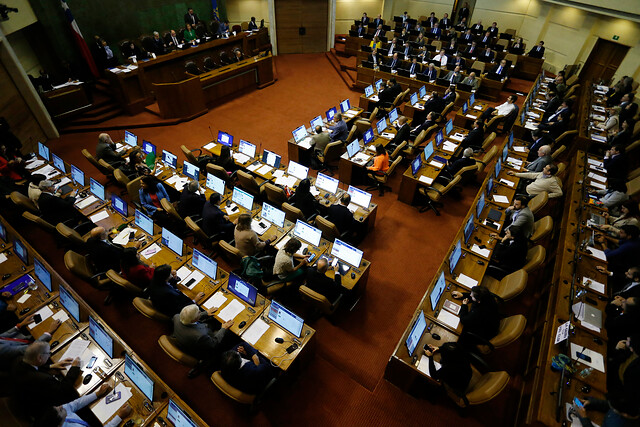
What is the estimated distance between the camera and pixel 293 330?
4508mm

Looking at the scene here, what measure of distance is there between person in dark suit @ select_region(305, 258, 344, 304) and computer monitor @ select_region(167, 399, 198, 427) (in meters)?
2.26

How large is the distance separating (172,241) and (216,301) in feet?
4.84

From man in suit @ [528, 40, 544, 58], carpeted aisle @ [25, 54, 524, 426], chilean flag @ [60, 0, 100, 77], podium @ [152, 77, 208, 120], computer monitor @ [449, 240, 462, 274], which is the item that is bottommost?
carpeted aisle @ [25, 54, 524, 426]

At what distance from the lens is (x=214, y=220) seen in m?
5.94

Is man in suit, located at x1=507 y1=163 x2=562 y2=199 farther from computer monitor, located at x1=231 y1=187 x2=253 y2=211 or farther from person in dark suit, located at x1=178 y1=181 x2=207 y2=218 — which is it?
person in dark suit, located at x1=178 y1=181 x2=207 y2=218

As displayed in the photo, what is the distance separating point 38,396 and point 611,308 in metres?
7.50

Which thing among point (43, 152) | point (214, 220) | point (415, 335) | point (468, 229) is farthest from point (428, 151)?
point (43, 152)

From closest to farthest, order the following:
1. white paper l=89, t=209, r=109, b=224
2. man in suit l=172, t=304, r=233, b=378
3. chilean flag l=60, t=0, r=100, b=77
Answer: man in suit l=172, t=304, r=233, b=378
white paper l=89, t=209, r=109, b=224
chilean flag l=60, t=0, r=100, b=77

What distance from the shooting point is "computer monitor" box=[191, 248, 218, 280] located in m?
5.16

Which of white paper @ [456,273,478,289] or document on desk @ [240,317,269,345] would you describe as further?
white paper @ [456,273,478,289]

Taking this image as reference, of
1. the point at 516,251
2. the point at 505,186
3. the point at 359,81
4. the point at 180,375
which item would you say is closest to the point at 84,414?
the point at 180,375

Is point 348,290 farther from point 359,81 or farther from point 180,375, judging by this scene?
point 359,81

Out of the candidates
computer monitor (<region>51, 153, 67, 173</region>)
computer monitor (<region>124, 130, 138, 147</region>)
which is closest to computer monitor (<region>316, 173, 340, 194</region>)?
computer monitor (<region>124, 130, 138, 147</region>)

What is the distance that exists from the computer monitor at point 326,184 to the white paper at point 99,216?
4320 mm
